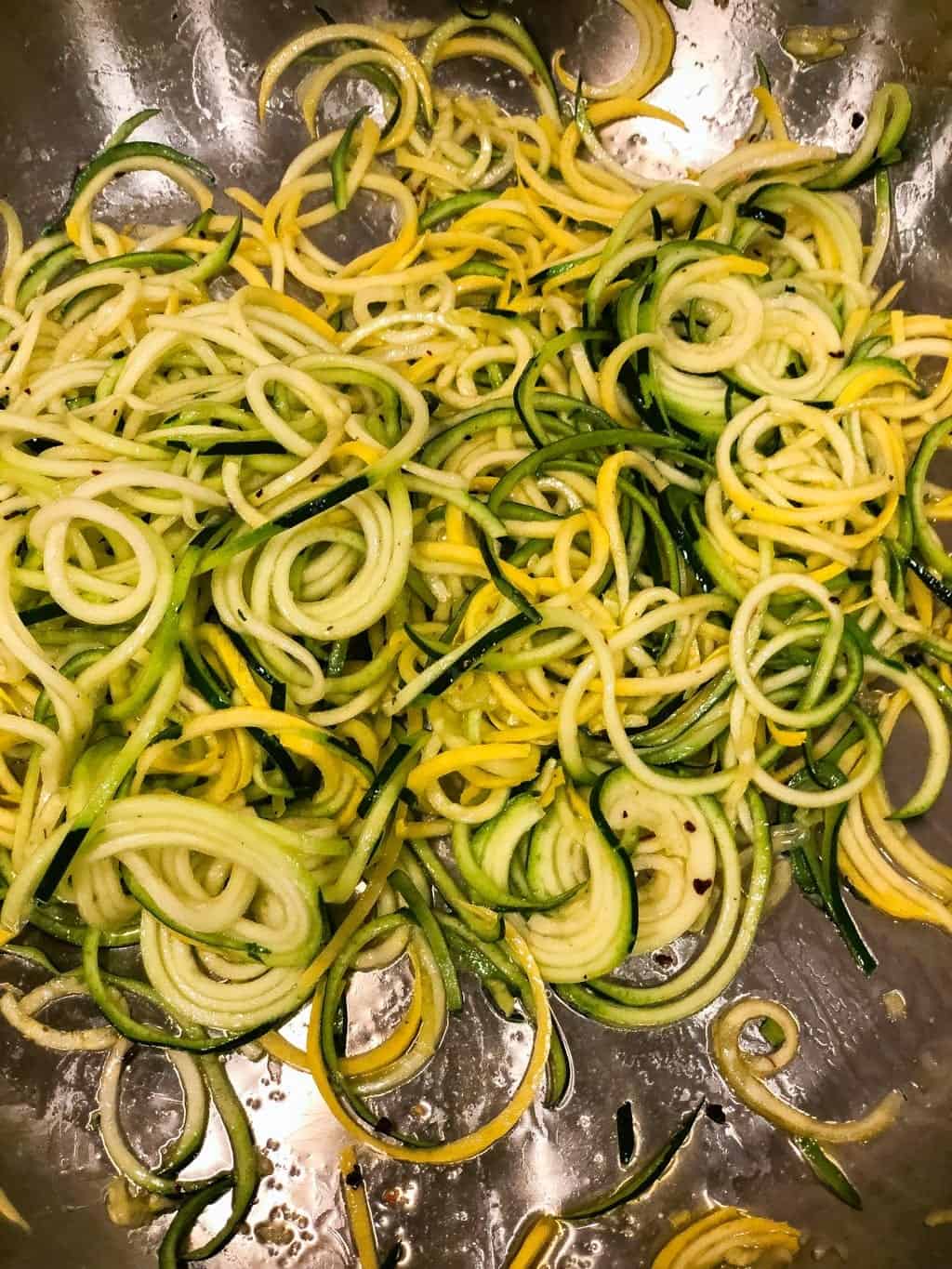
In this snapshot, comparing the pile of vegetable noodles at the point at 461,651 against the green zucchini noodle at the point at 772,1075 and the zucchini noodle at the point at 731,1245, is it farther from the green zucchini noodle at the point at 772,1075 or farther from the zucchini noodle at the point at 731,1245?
the zucchini noodle at the point at 731,1245

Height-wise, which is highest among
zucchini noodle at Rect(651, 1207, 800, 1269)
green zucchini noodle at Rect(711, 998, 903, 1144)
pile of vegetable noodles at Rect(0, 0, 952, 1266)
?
pile of vegetable noodles at Rect(0, 0, 952, 1266)

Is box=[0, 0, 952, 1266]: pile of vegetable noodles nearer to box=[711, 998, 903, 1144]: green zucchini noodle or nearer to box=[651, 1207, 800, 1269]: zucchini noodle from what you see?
box=[711, 998, 903, 1144]: green zucchini noodle

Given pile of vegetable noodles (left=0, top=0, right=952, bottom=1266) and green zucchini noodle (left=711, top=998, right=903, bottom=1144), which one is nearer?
pile of vegetable noodles (left=0, top=0, right=952, bottom=1266)

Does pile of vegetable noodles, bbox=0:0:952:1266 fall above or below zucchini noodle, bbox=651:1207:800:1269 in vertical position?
above

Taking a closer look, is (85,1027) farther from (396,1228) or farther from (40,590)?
(40,590)

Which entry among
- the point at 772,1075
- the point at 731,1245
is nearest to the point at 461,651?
the point at 772,1075

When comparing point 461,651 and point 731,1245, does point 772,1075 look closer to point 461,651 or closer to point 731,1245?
point 731,1245

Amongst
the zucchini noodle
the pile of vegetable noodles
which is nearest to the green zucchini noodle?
the pile of vegetable noodles

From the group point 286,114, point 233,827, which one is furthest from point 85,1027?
point 286,114

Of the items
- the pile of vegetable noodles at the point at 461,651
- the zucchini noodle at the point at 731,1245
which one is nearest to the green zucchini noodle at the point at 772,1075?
the pile of vegetable noodles at the point at 461,651
